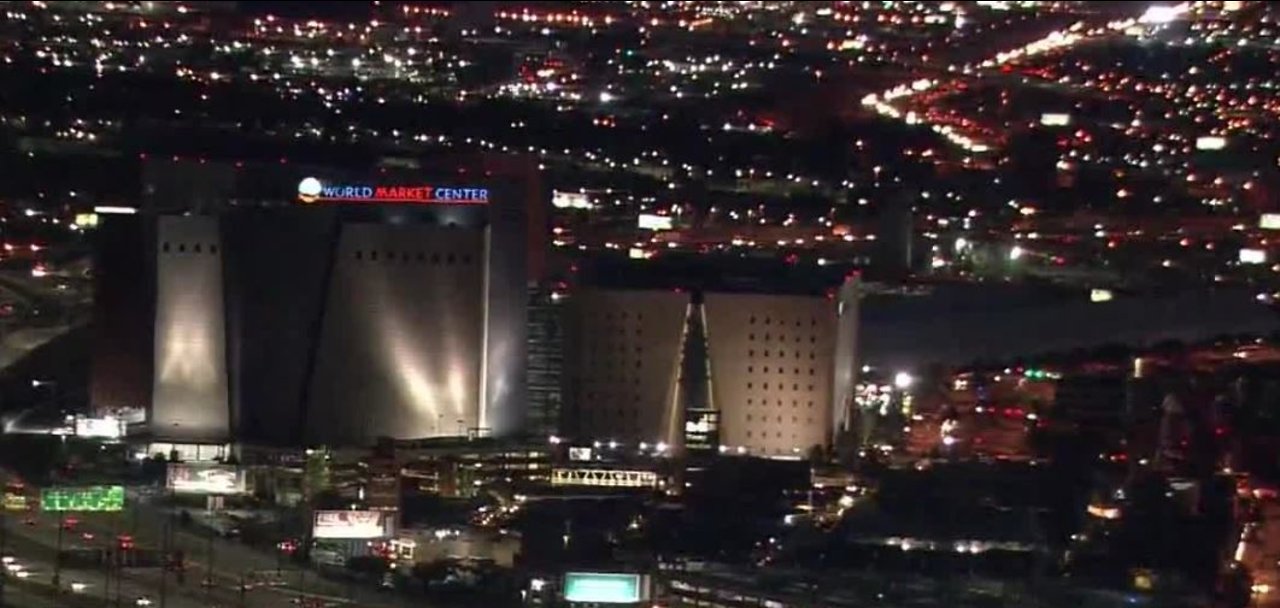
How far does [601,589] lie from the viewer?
17.0 m

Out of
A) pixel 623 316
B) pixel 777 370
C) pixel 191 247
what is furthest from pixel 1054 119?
pixel 191 247

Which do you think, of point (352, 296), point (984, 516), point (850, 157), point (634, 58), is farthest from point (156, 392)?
point (634, 58)

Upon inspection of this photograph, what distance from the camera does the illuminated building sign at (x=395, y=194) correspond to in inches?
998

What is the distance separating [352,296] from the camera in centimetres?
2538

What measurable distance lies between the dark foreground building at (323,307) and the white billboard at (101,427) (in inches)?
30.3

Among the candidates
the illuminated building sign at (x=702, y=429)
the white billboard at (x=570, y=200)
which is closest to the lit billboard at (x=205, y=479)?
the illuminated building sign at (x=702, y=429)

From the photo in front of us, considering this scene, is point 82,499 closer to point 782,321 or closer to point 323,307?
point 323,307

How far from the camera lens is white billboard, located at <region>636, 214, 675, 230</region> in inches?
1288

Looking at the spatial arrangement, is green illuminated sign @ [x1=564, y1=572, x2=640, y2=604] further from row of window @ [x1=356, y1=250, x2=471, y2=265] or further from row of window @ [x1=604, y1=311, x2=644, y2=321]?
row of window @ [x1=604, y1=311, x2=644, y2=321]

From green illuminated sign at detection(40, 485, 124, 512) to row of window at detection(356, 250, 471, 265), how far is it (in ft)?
17.5

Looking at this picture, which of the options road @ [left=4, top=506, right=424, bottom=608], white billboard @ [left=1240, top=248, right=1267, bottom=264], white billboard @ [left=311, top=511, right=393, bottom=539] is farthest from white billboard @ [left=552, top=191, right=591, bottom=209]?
road @ [left=4, top=506, right=424, bottom=608]

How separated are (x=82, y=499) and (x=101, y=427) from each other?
4074mm

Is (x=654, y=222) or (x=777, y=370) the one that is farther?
(x=654, y=222)

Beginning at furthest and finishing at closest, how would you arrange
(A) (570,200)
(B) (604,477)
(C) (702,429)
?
1. (A) (570,200)
2. (C) (702,429)
3. (B) (604,477)
